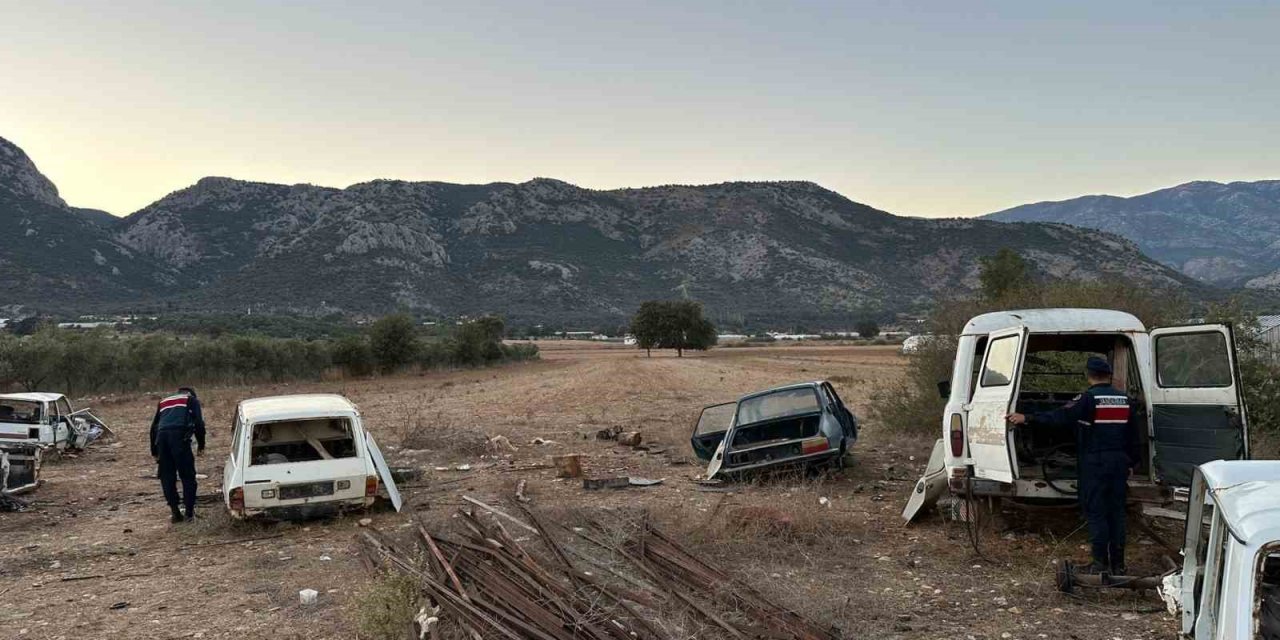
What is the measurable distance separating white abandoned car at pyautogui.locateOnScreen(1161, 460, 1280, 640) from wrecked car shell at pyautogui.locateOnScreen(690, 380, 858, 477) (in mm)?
6807

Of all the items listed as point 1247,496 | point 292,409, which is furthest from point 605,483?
point 1247,496

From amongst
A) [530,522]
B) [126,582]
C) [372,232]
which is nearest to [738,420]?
[530,522]

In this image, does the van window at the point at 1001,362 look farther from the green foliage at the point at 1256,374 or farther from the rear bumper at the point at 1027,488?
the green foliage at the point at 1256,374

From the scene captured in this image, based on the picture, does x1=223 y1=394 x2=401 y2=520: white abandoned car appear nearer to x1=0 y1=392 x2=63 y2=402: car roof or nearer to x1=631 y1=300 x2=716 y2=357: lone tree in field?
x1=0 y1=392 x2=63 y2=402: car roof

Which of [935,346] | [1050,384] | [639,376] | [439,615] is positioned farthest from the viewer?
[639,376]

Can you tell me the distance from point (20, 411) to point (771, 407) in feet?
46.2

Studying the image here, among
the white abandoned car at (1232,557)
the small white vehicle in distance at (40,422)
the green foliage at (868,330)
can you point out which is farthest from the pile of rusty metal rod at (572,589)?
the green foliage at (868,330)

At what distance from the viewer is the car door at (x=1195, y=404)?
23.4ft

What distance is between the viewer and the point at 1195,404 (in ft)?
24.2

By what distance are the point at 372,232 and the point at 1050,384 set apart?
96643 millimetres

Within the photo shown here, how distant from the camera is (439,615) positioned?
6160 mm

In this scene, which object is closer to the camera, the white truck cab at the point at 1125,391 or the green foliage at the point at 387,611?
the green foliage at the point at 387,611

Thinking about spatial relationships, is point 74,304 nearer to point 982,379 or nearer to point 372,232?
point 372,232

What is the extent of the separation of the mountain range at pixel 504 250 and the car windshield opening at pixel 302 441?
79881 millimetres
